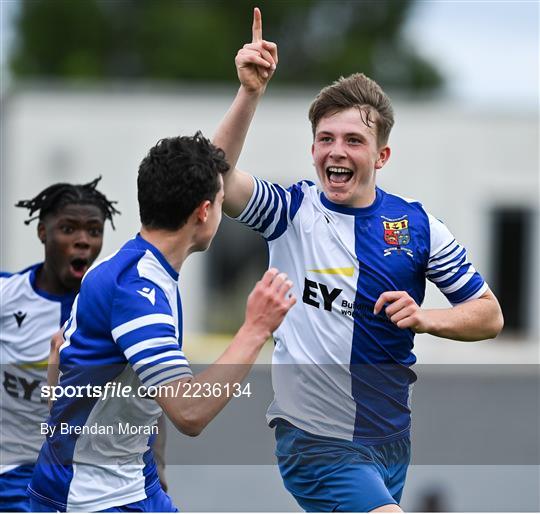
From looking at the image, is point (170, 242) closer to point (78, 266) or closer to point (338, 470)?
point (338, 470)

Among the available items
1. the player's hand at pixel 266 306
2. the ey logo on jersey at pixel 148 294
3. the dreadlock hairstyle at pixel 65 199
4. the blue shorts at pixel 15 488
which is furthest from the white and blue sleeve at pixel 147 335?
the blue shorts at pixel 15 488

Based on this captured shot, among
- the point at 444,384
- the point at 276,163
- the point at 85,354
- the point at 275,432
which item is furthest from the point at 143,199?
the point at 276,163

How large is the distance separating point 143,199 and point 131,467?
3.57 ft

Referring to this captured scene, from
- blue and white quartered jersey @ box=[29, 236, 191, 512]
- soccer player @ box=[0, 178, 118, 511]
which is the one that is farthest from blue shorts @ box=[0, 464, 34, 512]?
blue and white quartered jersey @ box=[29, 236, 191, 512]

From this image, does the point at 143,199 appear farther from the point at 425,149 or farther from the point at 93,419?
the point at 425,149

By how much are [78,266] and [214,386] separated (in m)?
2.13

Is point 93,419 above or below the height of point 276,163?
below

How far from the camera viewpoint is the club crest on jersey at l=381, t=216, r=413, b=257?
488cm

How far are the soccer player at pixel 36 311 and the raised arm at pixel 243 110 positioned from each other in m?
1.16

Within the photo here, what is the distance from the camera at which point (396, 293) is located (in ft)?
14.5

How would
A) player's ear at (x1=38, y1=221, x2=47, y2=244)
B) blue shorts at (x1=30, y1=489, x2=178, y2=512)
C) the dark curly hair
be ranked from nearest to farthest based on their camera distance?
the dark curly hair, blue shorts at (x1=30, y1=489, x2=178, y2=512), player's ear at (x1=38, y1=221, x2=47, y2=244)

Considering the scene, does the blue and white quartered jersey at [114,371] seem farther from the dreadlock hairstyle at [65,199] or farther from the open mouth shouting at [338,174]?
the dreadlock hairstyle at [65,199]

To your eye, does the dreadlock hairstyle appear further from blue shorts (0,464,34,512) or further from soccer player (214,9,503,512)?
blue shorts (0,464,34,512)

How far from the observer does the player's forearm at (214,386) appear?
376 cm
